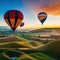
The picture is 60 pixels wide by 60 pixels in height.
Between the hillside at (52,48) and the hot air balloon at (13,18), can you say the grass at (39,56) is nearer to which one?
the hillside at (52,48)

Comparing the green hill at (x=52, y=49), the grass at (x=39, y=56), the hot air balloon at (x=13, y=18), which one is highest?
the hot air balloon at (x=13, y=18)

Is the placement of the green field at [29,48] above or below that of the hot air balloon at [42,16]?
below

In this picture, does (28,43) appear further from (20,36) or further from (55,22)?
(55,22)

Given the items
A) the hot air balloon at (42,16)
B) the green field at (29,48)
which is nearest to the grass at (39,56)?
the green field at (29,48)

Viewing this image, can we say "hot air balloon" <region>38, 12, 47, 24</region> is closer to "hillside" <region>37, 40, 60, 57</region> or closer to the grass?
"hillside" <region>37, 40, 60, 57</region>

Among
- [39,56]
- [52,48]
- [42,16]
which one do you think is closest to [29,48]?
[39,56]

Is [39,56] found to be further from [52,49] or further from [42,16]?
[42,16]

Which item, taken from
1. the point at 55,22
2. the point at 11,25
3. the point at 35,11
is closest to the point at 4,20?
the point at 11,25

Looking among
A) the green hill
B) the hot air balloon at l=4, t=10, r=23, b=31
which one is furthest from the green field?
the hot air balloon at l=4, t=10, r=23, b=31
